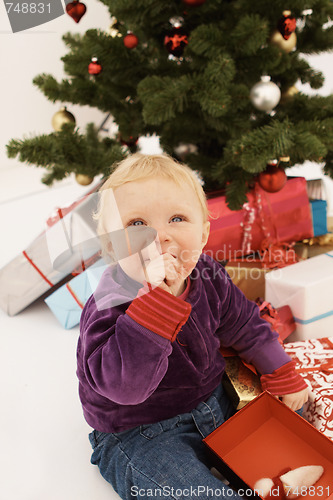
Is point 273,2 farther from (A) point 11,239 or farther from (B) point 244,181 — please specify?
(A) point 11,239

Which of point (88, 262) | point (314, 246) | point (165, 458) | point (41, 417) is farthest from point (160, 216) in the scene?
point (314, 246)

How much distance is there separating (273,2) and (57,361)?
1025 millimetres

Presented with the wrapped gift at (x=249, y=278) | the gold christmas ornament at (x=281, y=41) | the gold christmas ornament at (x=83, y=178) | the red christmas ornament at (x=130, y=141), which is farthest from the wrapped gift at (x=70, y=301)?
the gold christmas ornament at (x=281, y=41)

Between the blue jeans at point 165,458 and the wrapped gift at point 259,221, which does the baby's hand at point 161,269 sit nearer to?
the blue jeans at point 165,458

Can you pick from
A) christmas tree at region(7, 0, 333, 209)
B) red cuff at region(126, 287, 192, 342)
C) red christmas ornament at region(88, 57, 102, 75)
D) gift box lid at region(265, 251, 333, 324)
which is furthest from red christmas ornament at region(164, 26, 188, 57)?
red cuff at region(126, 287, 192, 342)

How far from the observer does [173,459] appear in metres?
0.62

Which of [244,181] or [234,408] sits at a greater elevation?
[244,181]

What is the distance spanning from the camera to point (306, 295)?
946 millimetres

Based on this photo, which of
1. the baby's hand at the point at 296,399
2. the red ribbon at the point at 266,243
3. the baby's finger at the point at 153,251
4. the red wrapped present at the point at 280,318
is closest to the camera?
the baby's finger at the point at 153,251

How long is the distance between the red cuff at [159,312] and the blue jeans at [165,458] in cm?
22

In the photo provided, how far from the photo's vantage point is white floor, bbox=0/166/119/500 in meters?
0.73

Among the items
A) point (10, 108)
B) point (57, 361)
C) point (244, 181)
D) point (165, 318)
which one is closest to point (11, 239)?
point (10, 108)

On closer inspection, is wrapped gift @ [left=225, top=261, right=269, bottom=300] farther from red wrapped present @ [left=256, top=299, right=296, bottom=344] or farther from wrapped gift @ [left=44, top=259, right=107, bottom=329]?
wrapped gift @ [left=44, top=259, right=107, bottom=329]

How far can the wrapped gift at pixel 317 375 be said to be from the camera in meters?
0.72
